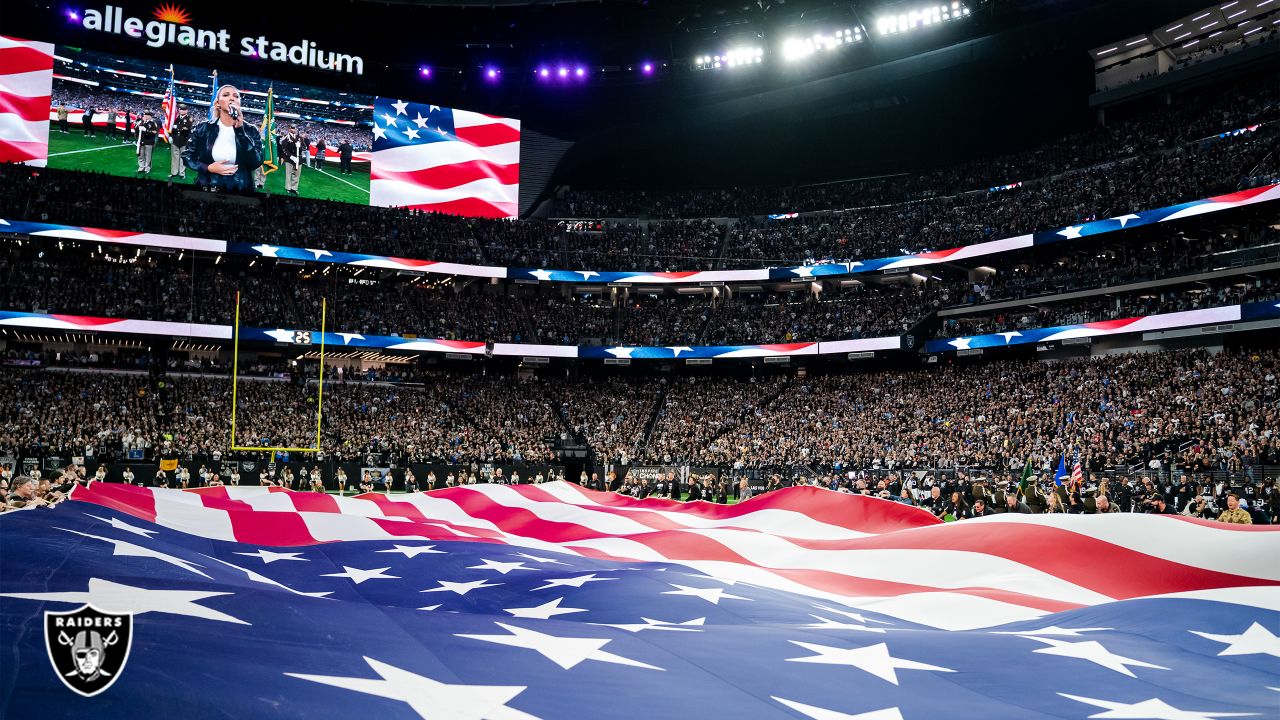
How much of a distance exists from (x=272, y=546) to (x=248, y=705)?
31.5 feet

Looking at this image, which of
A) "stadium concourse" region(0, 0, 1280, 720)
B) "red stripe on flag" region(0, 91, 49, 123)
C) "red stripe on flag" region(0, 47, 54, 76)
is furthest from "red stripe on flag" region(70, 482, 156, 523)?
"red stripe on flag" region(0, 47, 54, 76)

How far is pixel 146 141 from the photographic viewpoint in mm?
48844

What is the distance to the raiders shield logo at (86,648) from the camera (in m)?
4.21

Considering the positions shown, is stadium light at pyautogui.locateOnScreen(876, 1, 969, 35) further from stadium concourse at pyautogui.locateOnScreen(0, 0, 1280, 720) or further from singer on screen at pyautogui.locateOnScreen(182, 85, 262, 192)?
singer on screen at pyautogui.locateOnScreen(182, 85, 262, 192)

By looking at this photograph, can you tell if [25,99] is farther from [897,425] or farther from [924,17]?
[897,425]

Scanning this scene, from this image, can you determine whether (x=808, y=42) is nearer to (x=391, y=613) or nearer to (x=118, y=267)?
(x=118, y=267)

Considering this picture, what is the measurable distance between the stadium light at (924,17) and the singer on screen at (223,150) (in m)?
35.0

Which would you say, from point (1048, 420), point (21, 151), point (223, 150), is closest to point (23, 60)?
point (21, 151)

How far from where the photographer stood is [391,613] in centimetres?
708

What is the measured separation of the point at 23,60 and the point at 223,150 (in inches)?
392

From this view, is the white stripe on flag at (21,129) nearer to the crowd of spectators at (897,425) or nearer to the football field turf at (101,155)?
the football field turf at (101,155)

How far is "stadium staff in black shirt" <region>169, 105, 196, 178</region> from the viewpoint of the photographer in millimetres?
49031

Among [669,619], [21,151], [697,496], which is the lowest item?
[697,496]

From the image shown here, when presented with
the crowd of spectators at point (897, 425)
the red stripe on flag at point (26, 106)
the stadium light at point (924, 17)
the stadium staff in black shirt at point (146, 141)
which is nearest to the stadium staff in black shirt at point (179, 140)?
the stadium staff in black shirt at point (146, 141)
